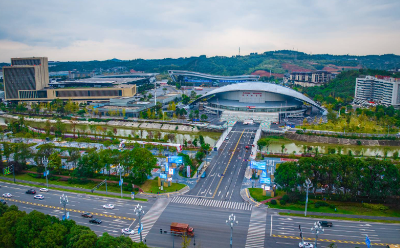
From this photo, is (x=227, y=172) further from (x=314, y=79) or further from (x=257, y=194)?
(x=314, y=79)

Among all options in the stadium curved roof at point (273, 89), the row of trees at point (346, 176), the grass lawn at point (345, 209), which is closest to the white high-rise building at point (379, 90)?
the stadium curved roof at point (273, 89)

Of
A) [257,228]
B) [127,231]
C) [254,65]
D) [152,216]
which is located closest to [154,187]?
[152,216]

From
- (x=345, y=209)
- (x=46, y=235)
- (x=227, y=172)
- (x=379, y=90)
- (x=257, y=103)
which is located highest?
(x=379, y=90)

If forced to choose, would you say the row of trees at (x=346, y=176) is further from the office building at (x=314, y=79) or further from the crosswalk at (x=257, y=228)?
the office building at (x=314, y=79)

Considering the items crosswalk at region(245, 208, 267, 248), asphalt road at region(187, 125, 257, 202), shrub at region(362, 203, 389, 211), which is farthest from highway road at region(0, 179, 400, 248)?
shrub at region(362, 203, 389, 211)

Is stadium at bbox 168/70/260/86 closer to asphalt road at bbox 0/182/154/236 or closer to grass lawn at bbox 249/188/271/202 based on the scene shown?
grass lawn at bbox 249/188/271/202

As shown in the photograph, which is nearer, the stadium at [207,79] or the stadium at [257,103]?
the stadium at [257,103]
